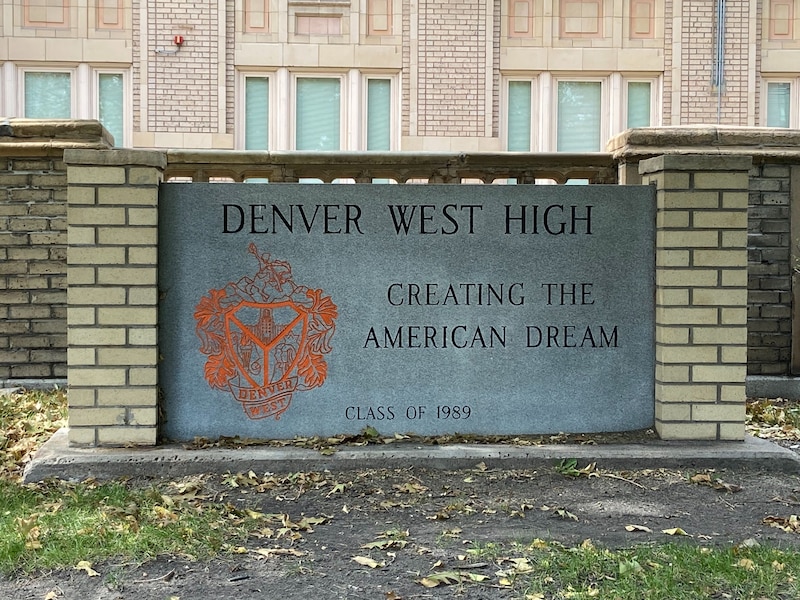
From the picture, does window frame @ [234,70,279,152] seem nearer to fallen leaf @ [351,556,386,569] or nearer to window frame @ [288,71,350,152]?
window frame @ [288,71,350,152]

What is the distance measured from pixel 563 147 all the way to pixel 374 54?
369 centimetres

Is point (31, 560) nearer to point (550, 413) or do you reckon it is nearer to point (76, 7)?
point (550, 413)

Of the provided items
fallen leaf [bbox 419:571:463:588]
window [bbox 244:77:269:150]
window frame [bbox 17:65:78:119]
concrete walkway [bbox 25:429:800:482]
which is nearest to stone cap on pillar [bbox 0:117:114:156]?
concrete walkway [bbox 25:429:800:482]

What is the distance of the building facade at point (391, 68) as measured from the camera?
1537cm

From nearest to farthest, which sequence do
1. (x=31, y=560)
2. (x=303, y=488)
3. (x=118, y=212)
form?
(x=31, y=560) → (x=303, y=488) → (x=118, y=212)

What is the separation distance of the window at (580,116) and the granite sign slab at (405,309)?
10875 mm

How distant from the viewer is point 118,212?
5.31 m

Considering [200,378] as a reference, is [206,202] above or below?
above

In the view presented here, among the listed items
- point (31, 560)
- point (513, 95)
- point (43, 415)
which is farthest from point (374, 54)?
point (31, 560)

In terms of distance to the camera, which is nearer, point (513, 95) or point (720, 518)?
point (720, 518)

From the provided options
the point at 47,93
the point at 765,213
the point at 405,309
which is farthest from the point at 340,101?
the point at 405,309

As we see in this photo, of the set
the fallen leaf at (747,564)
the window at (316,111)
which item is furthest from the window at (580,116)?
the fallen leaf at (747,564)

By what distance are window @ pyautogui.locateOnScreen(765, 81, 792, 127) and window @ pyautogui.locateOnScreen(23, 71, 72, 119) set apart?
40.0 feet

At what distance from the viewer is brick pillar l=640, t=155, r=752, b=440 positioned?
→ 550cm
